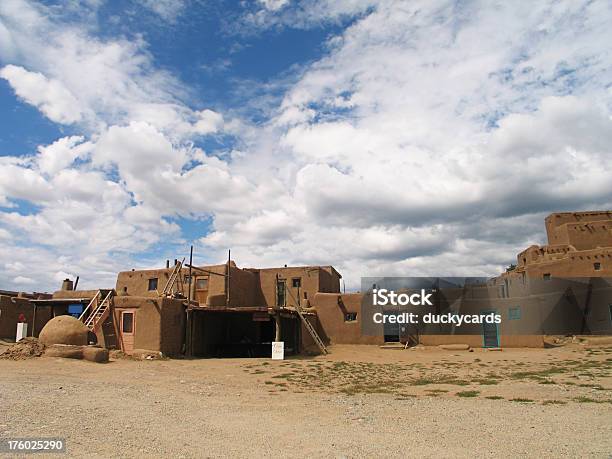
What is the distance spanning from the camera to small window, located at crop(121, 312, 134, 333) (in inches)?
904

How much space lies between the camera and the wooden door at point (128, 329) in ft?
74.6

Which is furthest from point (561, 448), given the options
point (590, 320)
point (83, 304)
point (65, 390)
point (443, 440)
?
point (590, 320)

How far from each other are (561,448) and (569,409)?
12.1 ft

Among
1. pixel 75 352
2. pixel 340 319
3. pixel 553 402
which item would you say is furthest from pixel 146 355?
pixel 553 402

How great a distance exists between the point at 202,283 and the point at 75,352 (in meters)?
16.5

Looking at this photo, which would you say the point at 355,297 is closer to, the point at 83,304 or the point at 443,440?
the point at 83,304

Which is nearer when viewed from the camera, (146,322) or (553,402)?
(553,402)

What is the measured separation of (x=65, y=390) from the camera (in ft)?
41.1

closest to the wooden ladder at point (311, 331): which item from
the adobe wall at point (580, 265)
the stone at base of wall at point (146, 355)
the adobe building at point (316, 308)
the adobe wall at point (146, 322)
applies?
the adobe building at point (316, 308)

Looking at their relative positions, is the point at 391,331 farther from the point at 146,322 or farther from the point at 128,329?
the point at 128,329

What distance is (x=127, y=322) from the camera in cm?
2309

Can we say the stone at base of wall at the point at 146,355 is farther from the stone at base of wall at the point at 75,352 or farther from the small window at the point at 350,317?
the small window at the point at 350,317

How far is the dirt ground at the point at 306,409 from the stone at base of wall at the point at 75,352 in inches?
17.1

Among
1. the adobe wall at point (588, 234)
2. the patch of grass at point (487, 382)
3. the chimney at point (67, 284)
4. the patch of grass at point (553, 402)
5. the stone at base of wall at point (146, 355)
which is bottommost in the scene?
the patch of grass at point (487, 382)
